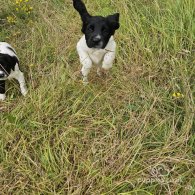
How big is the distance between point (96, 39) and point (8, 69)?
39.3 inches

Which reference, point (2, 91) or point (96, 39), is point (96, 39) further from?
point (2, 91)

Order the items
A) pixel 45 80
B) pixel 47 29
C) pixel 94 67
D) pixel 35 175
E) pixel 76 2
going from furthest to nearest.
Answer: pixel 47 29
pixel 94 67
pixel 45 80
pixel 76 2
pixel 35 175

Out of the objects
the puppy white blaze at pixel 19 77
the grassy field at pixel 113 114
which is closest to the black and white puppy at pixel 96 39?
the grassy field at pixel 113 114

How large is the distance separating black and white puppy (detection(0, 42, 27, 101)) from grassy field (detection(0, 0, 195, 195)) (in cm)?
10

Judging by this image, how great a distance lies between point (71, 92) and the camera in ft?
10.7

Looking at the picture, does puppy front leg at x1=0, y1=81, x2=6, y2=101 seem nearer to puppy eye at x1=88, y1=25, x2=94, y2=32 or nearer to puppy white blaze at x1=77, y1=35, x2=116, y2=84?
puppy white blaze at x1=77, y1=35, x2=116, y2=84

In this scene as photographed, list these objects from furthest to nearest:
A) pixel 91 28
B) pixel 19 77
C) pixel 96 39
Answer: pixel 19 77 → pixel 91 28 → pixel 96 39

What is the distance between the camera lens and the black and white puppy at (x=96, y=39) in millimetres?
2969

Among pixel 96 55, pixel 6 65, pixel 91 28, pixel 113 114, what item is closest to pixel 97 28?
pixel 91 28

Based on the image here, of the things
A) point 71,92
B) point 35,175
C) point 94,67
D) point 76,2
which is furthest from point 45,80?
point 35,175

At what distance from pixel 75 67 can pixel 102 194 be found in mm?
1580

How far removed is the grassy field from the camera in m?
2.54

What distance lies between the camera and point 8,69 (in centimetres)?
348

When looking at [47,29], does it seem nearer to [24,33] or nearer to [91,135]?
[24,33]
